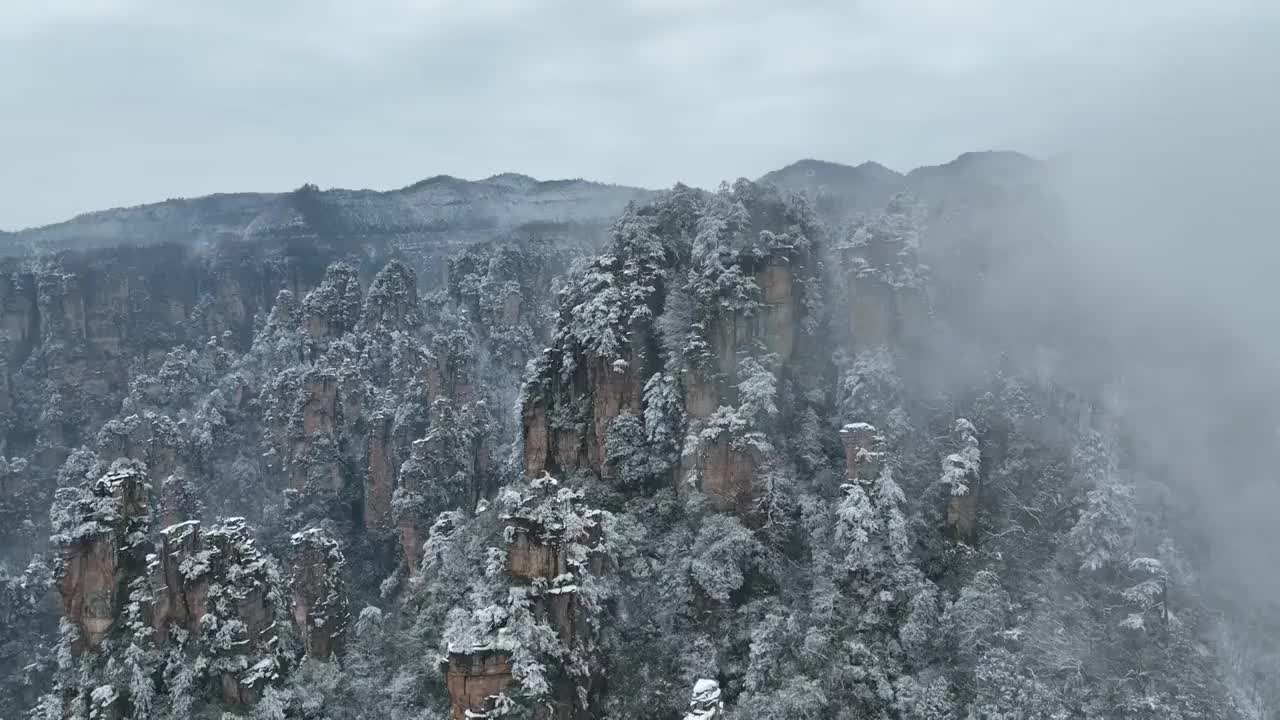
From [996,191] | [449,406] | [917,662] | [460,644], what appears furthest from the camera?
[449,406]

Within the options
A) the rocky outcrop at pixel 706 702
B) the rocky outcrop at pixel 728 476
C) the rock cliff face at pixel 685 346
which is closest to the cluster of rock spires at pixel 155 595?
the rock cliff face at pixel 685 346

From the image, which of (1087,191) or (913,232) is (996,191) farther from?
(913,232)

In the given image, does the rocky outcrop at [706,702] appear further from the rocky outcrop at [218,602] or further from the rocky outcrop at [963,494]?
the rocky outcrop at [218,602]

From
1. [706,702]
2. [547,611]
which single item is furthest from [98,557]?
[706,702]

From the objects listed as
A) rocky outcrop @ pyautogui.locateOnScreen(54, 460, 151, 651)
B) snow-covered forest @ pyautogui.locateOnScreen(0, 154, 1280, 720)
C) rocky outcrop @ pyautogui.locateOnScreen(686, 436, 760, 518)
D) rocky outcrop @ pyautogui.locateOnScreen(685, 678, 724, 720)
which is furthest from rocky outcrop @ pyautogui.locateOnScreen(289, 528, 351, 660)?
rocky outcrop @ pyautogui.locateOnScreen(685, 678, 724, 720)

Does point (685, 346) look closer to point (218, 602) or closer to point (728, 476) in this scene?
point (728, 476)

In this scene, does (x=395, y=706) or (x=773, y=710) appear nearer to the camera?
(x=773, y=710)

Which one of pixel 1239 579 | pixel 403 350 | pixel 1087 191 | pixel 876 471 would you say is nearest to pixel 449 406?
pixel 403 350

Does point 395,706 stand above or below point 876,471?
below
